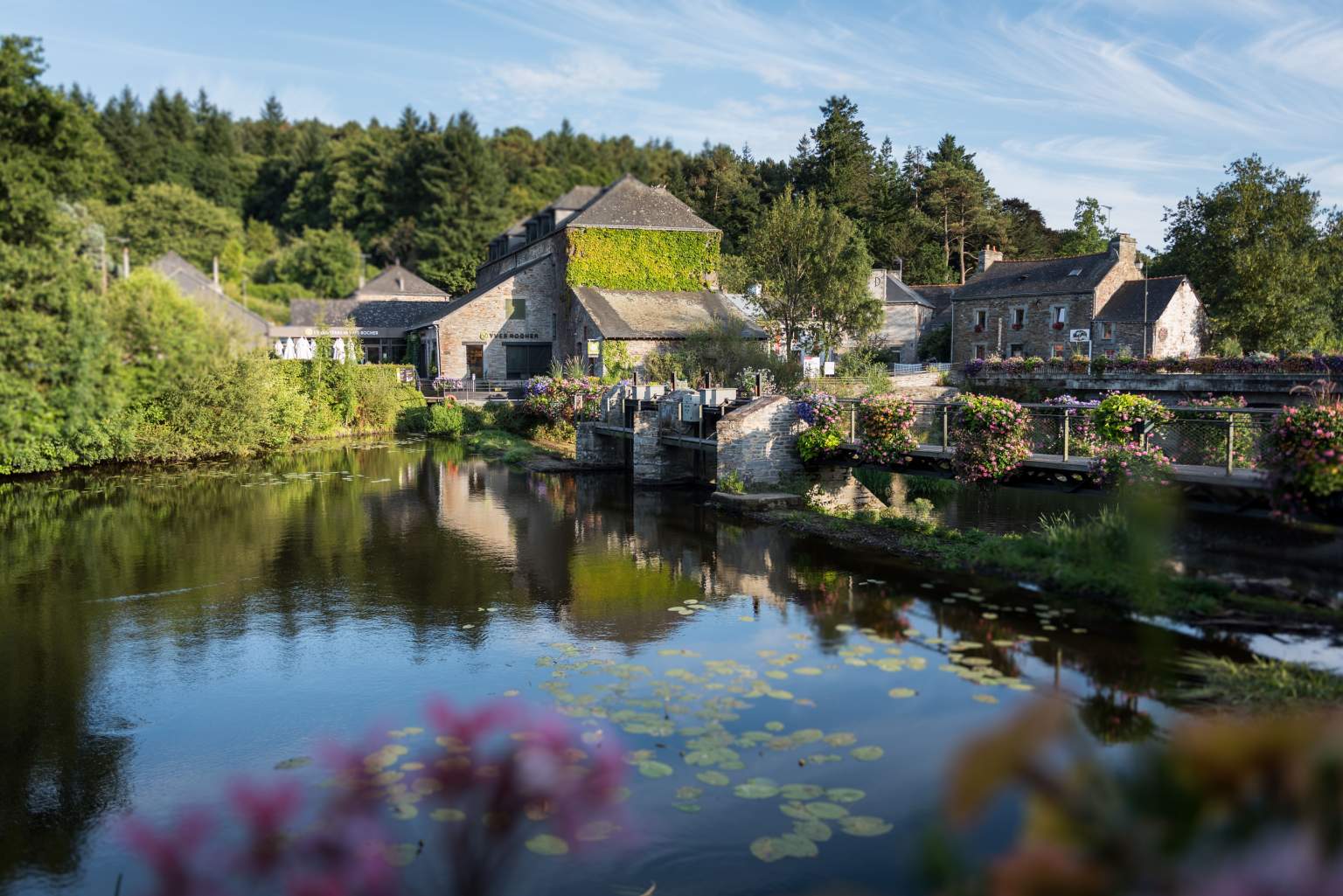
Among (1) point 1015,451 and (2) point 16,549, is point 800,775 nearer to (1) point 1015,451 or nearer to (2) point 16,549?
(1) point 1015,451

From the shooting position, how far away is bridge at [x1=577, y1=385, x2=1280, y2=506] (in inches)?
473

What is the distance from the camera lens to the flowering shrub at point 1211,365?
111 ft

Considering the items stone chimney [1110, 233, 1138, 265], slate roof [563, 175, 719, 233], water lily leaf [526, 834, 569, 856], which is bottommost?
water lily leaf [526, 834, 569, 856]

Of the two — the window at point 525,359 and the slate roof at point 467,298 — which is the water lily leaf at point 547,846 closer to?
the slate roof at point 467,298

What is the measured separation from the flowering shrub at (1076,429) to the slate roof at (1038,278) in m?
36.7

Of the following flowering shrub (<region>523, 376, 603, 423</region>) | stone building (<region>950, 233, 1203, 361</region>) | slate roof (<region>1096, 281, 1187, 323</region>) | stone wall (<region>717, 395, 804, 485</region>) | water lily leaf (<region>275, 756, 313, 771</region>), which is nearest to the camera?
water lily leaf (<region>275, 756, 313, 771</region>)

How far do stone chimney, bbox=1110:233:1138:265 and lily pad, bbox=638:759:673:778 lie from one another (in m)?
A: 48.7

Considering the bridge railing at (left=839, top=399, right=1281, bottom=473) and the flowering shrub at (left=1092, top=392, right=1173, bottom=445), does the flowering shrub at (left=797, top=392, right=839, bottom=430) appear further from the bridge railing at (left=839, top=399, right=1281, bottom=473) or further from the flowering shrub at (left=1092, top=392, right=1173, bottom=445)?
the flowering shrub at (left=1092, top=392, right=1173, bottom=445)

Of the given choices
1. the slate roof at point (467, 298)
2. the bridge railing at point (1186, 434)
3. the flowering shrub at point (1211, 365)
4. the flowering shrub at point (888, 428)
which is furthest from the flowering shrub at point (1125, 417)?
the slate roof at point (467, 298)

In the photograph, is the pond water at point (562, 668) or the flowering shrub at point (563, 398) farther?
the flowering shrub at point (563, 398)

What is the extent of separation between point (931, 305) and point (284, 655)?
174 feet

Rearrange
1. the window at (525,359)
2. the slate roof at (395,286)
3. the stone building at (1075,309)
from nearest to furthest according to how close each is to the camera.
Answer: the window at (525,359)
the stone building at (1075,309)
the slate roof at (395,286)

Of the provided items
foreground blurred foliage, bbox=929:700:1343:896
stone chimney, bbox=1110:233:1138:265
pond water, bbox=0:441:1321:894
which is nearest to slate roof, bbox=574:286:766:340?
stone chimney, bbox=1110:233:1138:265

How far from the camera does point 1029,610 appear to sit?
1109cm
